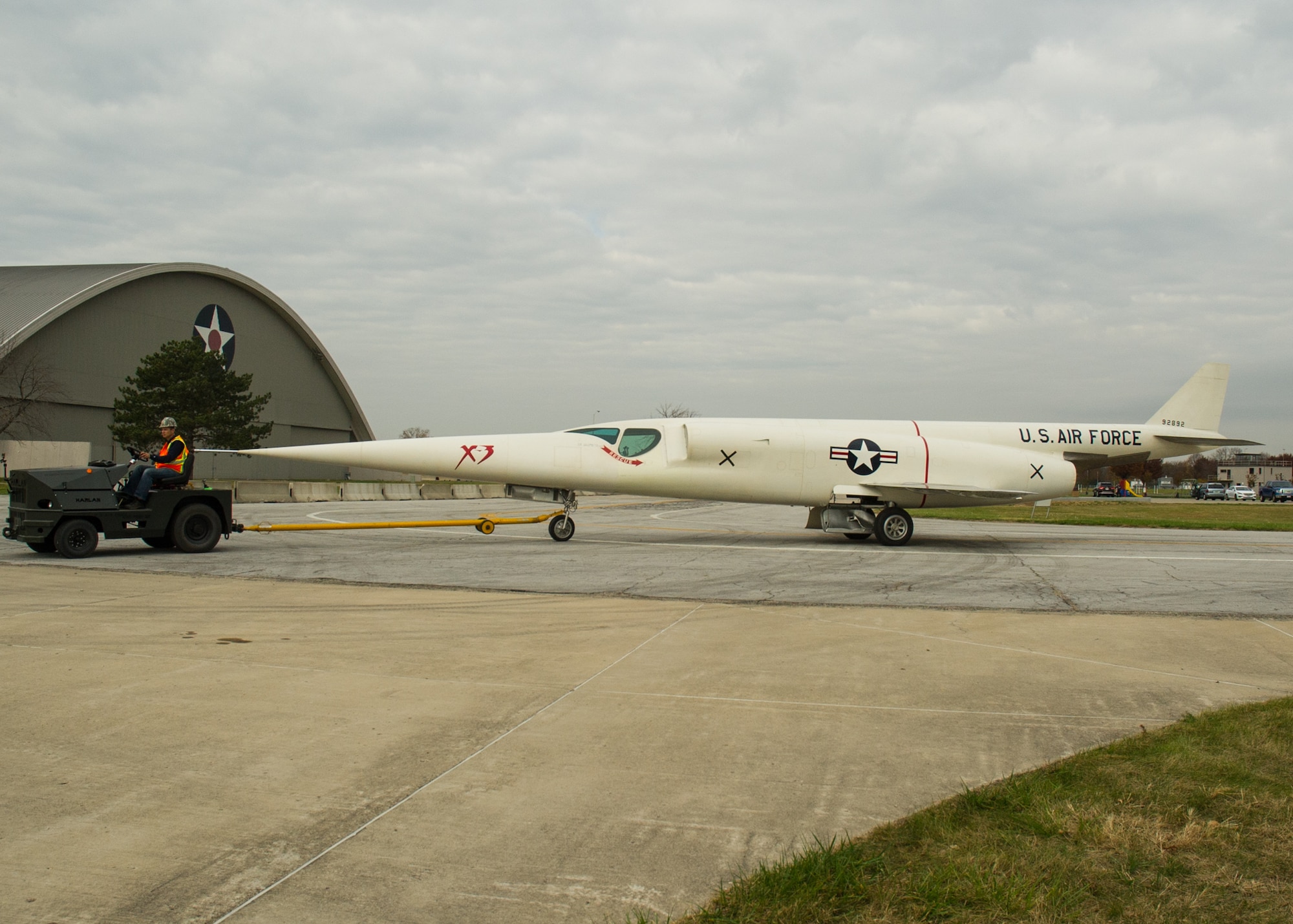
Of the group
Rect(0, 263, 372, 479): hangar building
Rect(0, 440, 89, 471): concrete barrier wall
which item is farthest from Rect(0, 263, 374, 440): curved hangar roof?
Rect(0, 440, 89, 471): concrete barrier wall

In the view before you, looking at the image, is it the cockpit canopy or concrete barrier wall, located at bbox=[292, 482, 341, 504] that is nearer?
the cockpit canopy

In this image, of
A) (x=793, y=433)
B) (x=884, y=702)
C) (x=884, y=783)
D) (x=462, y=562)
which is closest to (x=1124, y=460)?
(x=793, y=433)

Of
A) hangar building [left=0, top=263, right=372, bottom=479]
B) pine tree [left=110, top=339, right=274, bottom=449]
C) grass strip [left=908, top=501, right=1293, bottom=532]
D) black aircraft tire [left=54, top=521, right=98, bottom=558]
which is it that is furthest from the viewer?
hangar building [left=0, top=263, right=372, bottom=479]

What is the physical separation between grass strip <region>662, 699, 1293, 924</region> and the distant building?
14205 cm

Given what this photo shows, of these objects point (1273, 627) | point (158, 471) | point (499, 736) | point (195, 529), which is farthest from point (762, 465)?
point (499, 736)

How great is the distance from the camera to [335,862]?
9.92 ft

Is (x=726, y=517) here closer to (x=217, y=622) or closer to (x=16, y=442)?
(x=217, y=622)

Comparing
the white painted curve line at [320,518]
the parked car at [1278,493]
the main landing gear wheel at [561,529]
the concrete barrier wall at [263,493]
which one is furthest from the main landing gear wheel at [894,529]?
the parked car at [1278,493]

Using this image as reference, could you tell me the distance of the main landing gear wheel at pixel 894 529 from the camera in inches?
632

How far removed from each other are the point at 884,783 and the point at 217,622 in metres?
5.78

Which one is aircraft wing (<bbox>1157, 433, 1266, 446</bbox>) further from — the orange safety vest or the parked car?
the parked car

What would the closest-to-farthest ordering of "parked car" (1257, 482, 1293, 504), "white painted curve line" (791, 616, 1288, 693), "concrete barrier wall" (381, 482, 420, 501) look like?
"white painted curve line" (791, 616, 1288, 693), "concrete barrier wall" (381, 482, 420, 501), "parked car" (1257, 482, 1293, 504)

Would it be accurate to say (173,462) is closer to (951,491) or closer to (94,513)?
(94,513)

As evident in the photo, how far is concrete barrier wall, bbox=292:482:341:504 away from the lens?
3328cm
